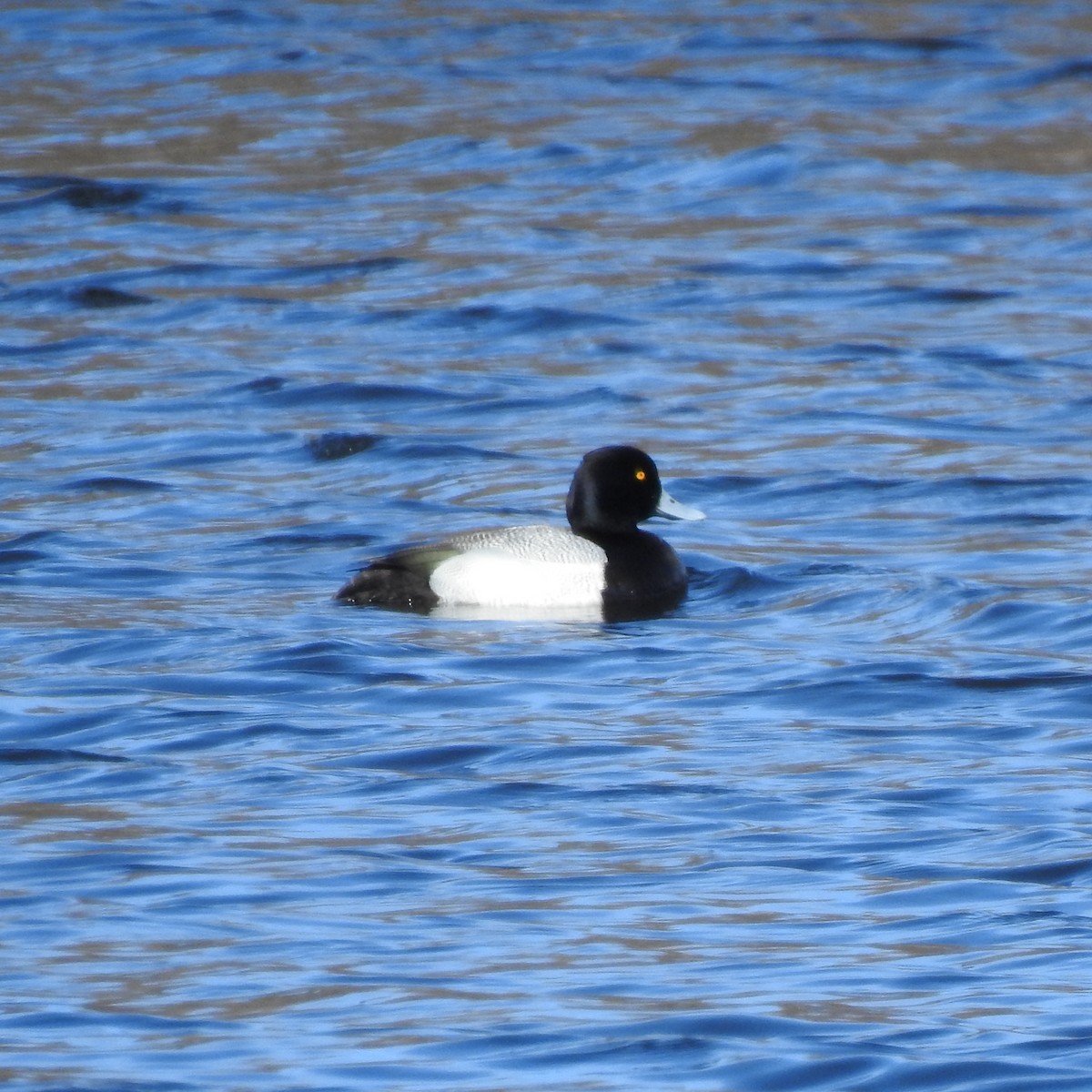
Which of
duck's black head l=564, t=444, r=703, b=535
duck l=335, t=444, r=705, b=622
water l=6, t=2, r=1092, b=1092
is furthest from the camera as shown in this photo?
duck's black head l=564, t=444, r=703, b=535

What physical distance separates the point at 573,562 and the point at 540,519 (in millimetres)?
1100

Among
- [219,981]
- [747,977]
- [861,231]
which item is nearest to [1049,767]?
[747,977]

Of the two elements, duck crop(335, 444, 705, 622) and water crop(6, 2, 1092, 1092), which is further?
duck crop(335, 444, 705, 622)

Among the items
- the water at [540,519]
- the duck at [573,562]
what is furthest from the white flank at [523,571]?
the water at [540,519]

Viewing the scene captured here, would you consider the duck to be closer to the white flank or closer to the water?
the white flank

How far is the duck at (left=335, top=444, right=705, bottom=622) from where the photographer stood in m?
9.80

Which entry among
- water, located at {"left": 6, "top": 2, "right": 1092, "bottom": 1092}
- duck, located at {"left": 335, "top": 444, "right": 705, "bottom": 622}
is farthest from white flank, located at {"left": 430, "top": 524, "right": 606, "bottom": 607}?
water, located at {"left": 6, "top": 2, "right": 1092, "bottom": 1092}

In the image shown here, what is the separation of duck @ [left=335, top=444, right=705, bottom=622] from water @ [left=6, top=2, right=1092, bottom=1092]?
0.16 meters

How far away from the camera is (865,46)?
21.5 meters

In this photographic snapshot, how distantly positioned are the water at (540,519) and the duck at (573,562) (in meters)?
0.16

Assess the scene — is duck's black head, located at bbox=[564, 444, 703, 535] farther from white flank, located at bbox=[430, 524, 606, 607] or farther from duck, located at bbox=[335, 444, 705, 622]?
white flank, located at bbox=[430, 524, 606, 607]

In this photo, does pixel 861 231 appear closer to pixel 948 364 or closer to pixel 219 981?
pixel 948 364

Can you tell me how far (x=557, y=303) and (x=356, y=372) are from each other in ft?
5.85

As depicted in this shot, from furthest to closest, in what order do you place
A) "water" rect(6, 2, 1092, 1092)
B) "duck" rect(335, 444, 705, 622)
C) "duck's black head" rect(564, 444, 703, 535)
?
"duck's black head" rect(564, 444, 703, 535)
"duck" rect(335, 444, 705, 622)
"water" rect(6, 2, 1092, 1092)
